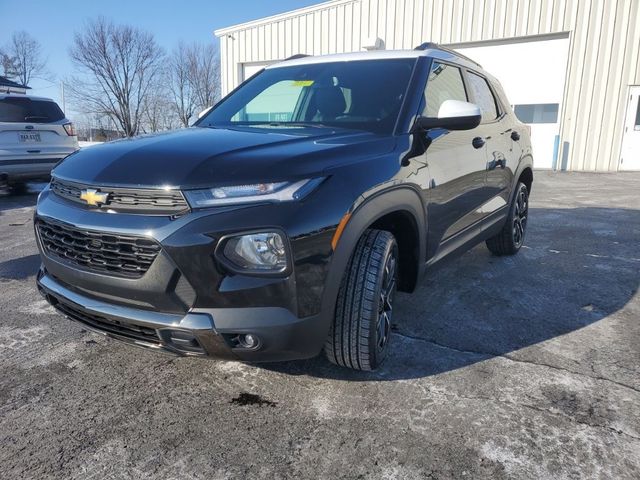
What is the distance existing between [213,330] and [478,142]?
2377mm

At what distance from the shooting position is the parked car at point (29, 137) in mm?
7259

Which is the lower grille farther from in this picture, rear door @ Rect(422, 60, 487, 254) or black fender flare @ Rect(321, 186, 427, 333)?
rear door @ Rect(422, 60, 487, 254)

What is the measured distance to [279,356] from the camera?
1971 millimetres

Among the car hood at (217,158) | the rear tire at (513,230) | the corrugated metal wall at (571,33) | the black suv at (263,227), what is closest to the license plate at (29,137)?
the black suv at (263,227)

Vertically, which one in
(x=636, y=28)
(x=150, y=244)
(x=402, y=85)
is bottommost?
(x=150, y=244)

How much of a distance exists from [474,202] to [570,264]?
176 centimetres

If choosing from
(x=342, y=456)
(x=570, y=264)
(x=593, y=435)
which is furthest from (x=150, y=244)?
(x=570, y=264)

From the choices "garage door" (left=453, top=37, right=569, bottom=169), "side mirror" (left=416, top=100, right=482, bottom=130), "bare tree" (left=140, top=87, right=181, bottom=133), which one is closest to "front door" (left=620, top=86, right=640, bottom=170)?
"garage door" (left=453, top=37, right=569, bottom=169)

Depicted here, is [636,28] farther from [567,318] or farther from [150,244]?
[150,244]

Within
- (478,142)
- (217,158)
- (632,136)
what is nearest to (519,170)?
(478,142)

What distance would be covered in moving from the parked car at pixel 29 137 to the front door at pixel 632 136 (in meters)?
13.3

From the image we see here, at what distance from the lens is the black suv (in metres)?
1.82

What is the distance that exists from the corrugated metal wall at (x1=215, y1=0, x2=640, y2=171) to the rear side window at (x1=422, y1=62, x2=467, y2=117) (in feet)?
37.9

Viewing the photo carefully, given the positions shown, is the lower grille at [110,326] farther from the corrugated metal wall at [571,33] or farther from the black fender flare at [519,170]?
the corrugated metal wall at [571,33]
